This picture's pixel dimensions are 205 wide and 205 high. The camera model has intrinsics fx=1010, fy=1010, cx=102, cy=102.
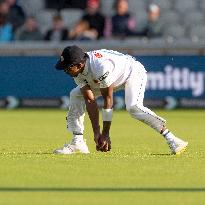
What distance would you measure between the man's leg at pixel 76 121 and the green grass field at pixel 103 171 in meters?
0.19

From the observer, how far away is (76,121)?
1180 cm

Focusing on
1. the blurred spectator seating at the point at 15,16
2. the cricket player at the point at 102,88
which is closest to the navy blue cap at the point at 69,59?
the cricket player at the point at 102,88

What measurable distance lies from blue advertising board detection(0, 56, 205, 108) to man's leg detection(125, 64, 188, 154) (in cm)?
859

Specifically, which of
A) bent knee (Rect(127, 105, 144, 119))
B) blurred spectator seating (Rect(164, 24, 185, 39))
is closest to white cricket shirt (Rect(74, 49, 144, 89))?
bent knee (Rect(127, 105, 144, 119))

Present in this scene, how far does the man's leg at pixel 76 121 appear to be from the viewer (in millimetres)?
11719

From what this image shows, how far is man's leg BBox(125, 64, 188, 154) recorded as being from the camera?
37.2 feet

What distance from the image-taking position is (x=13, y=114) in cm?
1980

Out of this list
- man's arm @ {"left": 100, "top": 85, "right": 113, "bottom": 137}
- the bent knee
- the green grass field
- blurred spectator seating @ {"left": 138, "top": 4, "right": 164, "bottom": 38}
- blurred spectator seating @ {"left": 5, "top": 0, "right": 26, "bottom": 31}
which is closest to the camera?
the green grass field

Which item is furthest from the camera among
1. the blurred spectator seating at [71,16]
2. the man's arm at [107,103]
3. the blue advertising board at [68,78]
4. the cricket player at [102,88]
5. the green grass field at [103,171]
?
the blurred spectator seating at [71,16]

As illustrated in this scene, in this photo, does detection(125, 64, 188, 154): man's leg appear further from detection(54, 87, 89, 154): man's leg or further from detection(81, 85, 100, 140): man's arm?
detection(54, 87, 89, 154): man's leg

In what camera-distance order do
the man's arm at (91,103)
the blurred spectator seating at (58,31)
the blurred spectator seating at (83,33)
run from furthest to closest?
the blurred spectator seating at (58,31)
the blurred spectator seating at (83,33)
the man's arm at (91,103)

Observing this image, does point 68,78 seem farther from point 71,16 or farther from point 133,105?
point 133,105

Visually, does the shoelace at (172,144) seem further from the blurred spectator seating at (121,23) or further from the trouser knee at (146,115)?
the blurred spectator seating at (121,23)

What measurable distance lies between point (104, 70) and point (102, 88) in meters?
0.23
